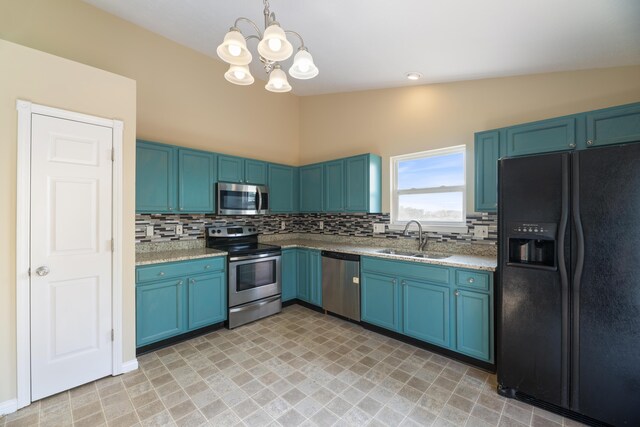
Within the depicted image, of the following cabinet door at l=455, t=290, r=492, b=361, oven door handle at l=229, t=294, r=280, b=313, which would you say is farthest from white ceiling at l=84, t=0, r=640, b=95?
oven door handle at l=229, t=294, r=280, b=313

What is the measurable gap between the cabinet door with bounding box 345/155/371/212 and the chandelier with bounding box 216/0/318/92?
1796mm

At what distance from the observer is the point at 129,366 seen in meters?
2.33

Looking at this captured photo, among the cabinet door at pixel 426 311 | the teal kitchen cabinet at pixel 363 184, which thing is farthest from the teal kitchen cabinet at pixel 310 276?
the cabinet door at pixel 426 311

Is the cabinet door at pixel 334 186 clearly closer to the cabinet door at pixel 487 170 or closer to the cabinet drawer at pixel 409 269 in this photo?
the cabinet drawer at pixel 409 269

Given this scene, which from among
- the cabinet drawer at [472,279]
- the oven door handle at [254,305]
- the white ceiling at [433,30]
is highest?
the white ceiling at [433,30]

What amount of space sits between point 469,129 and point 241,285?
10.4 feet

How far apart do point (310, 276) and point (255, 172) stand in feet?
5.47

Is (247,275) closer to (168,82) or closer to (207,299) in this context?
(207,299)

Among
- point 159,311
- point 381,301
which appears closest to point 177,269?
point 159,311

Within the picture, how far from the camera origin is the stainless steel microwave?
11.1 feet

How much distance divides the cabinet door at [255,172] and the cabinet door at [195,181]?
0.48 metres

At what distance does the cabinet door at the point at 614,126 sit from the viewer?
74.7 inches

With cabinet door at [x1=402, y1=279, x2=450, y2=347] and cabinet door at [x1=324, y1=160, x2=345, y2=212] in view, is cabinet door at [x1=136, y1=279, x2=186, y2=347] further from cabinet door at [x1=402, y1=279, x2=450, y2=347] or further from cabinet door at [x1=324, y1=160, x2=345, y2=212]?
cabinet door at [x1=402, y1=279, x2=450, y2=347]

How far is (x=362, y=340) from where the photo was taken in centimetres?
293
